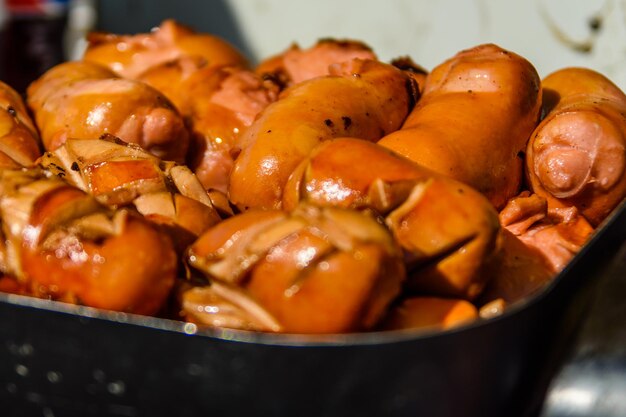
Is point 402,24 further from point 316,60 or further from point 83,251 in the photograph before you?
point 83,251

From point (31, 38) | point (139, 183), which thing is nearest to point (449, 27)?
point (139, 183)

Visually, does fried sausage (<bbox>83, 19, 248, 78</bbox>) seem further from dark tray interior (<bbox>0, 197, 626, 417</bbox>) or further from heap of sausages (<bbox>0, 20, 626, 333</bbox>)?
dark tray interior (<bbox>0, 197, 626, 417</bbox>)

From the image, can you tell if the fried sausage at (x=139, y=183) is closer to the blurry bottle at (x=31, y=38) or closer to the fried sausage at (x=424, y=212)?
the fried sausage at (x=424, y=212)

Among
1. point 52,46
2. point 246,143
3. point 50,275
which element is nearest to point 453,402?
point 50,275

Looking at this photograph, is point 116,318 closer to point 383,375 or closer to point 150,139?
point 383,375

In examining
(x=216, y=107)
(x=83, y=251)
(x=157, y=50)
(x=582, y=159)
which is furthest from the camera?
(x=157, y=50)

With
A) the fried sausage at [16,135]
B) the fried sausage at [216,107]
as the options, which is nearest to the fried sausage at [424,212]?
the fried sausage at [216,107]

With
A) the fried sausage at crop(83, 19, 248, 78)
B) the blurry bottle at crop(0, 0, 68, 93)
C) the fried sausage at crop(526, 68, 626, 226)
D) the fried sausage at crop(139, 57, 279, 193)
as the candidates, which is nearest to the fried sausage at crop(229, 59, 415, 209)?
the fried sausage at crop(139, 57, 279, 193)
